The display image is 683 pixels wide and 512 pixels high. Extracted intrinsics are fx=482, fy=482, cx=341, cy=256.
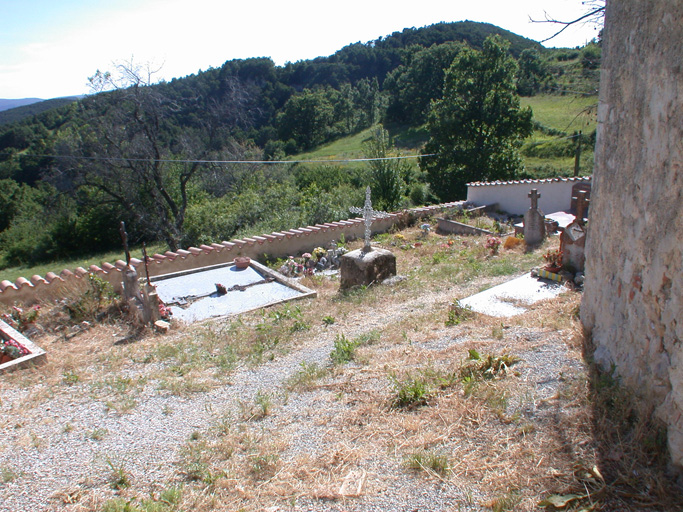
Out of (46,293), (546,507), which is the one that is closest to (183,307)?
(46,293)

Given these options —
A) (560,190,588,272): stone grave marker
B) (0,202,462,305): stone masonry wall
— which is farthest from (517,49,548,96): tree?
(560,190,588,272): stone grave marker

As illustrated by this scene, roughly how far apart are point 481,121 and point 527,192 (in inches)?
382

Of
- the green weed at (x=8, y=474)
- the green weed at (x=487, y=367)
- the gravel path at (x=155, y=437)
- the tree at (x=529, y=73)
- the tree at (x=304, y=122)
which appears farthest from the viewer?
the tree at (x=304, y=122)

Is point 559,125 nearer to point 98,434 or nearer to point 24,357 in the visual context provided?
point 24,357

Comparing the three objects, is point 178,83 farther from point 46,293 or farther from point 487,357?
point 487,357

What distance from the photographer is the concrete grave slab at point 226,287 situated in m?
7.67

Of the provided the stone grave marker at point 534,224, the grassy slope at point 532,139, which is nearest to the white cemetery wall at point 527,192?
the grassy slope at point 532,139

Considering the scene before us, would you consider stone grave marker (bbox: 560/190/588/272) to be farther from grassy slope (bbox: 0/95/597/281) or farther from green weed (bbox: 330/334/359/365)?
grassy slope (bbox: 0/95/597/281)

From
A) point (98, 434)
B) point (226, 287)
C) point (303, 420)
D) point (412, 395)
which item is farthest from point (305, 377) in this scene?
point (226, 287)

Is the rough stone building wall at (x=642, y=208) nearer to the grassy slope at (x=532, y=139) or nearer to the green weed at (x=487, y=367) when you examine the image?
the green weed at (x=487, y=367)

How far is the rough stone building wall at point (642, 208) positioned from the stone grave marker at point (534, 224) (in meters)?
5.82

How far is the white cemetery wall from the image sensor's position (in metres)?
14.7

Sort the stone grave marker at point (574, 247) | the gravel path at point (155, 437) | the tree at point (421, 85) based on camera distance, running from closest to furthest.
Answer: the gravel path at point (155, 437), the stone grave marker at point (574, 247), the tree at point (421, 85)

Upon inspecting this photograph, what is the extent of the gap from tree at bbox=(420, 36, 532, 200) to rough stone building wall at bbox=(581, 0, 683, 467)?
19171mm
